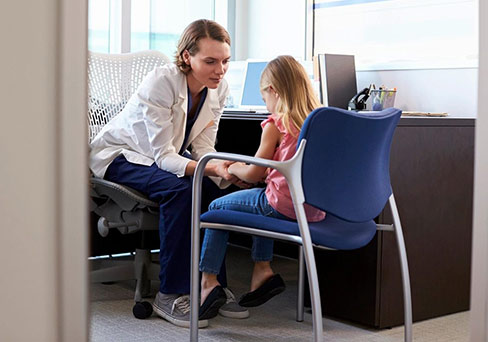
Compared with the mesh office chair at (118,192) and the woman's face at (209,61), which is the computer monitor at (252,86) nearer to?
the mesh office chair at (118,192)

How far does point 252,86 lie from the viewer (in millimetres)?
2541

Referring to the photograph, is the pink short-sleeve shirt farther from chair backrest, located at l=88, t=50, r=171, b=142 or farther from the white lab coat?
chair backrest, located at l=88, t=50, r=171, b=142

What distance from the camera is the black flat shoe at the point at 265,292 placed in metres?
1.89

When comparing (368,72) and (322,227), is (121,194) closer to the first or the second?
(322,227)

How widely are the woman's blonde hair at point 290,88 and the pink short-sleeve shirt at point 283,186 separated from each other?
3cm

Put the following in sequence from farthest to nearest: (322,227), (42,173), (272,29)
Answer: (272,29) < (322,227) < (42,173)

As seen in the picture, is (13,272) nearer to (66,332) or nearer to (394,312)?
(66,332)

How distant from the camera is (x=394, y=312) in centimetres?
192

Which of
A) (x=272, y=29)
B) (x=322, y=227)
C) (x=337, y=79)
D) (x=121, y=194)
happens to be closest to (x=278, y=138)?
(x=322, y=227)

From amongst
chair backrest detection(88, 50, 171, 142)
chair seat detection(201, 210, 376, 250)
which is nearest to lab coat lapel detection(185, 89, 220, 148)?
chair backrest detection(88, 50, 171, 142)

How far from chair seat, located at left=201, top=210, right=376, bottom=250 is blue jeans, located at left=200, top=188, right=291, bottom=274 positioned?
0.07m

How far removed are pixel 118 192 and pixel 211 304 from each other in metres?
0.38

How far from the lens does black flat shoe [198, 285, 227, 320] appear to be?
187 centimetres

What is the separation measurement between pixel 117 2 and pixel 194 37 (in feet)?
2.66
